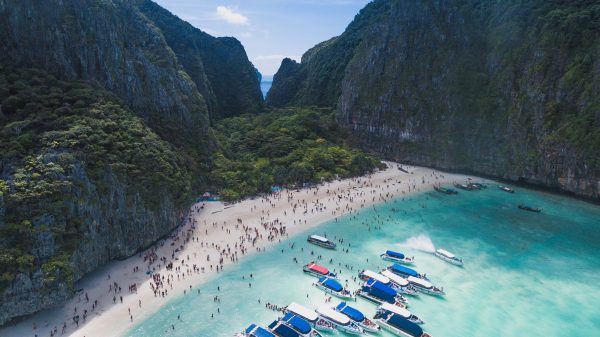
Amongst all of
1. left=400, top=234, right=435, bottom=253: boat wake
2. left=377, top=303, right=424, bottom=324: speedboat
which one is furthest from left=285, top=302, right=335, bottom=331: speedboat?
left=400, top=234, right=435, bottom=253: boat wake

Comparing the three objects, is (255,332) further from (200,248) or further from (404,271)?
(200,248)

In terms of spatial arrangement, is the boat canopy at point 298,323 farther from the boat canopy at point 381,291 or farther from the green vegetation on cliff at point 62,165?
the green vegetation on cliff at point 62,165

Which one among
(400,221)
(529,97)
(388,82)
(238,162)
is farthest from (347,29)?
(400,221)

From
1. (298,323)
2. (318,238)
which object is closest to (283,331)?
(298,323)

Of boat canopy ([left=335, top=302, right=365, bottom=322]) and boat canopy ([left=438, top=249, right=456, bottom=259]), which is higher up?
boat canopy ([left=438, top=249, right=456, bottom=259])

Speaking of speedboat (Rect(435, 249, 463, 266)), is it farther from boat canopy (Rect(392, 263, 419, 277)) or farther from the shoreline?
the shoreline

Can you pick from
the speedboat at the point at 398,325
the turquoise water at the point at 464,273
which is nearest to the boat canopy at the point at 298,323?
the turquoise water at the point at 464,273

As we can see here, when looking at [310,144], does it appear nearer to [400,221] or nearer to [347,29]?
[400,221]
